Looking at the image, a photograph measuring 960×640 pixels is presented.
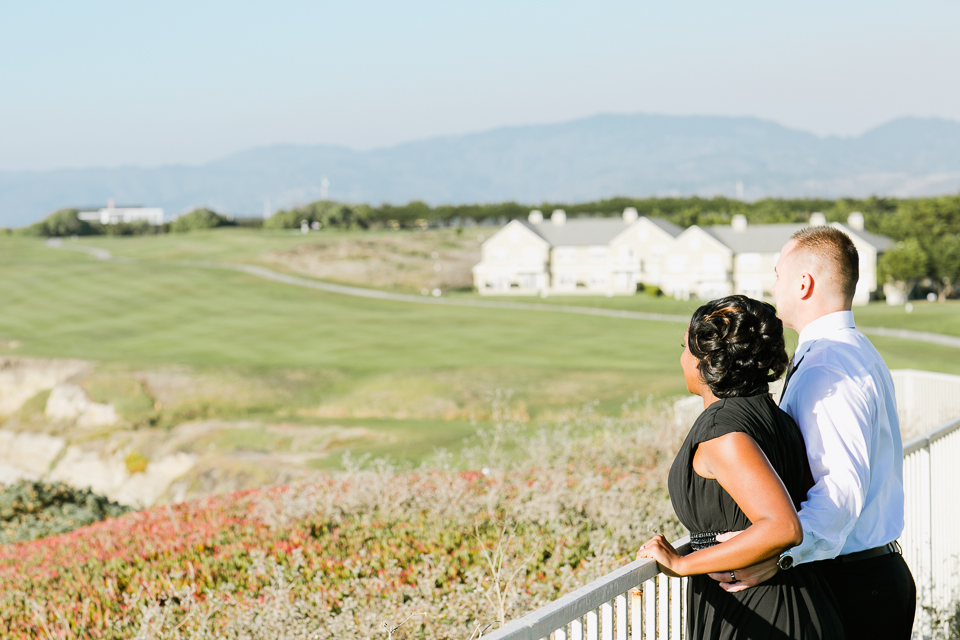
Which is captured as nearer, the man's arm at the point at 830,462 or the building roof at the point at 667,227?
the man's arm at the point at 830,462

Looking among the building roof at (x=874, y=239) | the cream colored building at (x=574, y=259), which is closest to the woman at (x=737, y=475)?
the cream colored building at (x=574, y=259)

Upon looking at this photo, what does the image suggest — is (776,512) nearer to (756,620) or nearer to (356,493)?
(756,620)

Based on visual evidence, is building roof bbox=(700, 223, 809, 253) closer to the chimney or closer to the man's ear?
the chimney

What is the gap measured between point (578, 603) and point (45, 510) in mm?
13045

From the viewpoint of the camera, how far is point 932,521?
6.30m

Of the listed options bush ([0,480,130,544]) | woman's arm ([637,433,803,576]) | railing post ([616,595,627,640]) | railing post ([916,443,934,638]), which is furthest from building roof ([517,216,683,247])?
woman's arm ([637,433,803,576])

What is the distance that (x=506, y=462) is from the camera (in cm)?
1336

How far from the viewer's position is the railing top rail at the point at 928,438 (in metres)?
5.84

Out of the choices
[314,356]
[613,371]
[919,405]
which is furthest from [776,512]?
[314,356]

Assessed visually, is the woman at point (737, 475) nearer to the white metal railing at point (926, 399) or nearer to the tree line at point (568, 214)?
the white metal railing at point (926, 399)

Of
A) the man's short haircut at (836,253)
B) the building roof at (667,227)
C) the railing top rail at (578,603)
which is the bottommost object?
the railing top rail at (578,603)

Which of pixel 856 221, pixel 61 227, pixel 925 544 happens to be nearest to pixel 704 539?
pixel 925 544

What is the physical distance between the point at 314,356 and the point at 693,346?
34.8 metres

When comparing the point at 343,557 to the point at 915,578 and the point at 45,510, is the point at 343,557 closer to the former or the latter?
the point at 915,578
